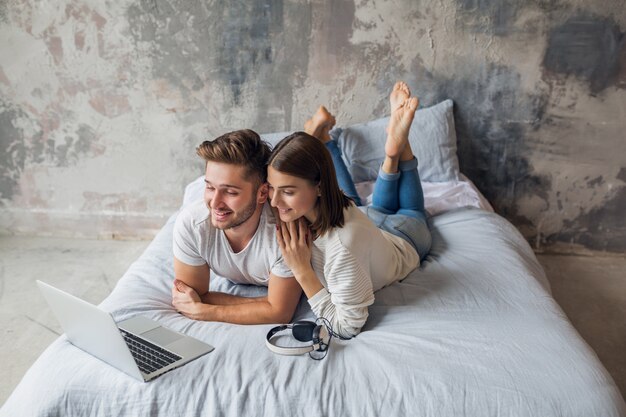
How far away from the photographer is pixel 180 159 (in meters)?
3.14

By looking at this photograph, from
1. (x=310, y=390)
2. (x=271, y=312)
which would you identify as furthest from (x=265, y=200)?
(x=310, y=390)

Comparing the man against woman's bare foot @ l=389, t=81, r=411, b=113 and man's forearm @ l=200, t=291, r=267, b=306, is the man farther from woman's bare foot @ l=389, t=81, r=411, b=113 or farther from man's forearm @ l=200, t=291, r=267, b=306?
woman's bare foot @ l=389, t=81, r=411, b=113

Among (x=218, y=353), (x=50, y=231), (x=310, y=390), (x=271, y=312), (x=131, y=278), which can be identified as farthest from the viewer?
(x=50, y=231)

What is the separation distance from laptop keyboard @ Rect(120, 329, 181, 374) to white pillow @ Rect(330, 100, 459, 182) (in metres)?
1.45

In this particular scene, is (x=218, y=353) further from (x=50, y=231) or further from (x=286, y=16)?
(x=50, y=231)

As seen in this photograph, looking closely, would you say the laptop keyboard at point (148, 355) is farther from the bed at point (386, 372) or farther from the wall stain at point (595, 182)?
the wall stain at point (595, 182)

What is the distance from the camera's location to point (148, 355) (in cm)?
162

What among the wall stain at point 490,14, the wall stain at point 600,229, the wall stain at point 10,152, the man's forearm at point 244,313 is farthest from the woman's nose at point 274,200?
the wall stain at point 10,152

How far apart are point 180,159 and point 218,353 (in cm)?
171

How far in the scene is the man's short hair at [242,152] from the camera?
1.67 m

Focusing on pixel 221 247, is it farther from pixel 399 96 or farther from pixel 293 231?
pixel 399 96

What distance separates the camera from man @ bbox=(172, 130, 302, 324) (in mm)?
1690

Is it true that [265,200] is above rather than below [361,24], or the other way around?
below

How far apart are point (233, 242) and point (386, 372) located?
62 centimetres
